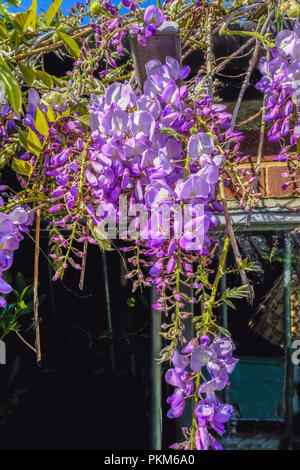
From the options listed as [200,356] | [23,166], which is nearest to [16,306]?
[23,166]

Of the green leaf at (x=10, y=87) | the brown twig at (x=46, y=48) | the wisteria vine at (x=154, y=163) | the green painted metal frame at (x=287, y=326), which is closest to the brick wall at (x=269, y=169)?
the green painted metal frame at (x=287, y=326)

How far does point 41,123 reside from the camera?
0.85 meters

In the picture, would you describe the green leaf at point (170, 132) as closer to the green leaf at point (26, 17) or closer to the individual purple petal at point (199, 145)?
the individual purple petal at point (199, 145)

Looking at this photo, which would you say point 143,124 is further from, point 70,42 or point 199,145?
point 70,42

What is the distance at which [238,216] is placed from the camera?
4.62 feet

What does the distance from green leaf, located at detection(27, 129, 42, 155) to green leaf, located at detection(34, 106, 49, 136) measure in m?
0.02

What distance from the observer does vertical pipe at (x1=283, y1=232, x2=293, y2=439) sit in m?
1.44

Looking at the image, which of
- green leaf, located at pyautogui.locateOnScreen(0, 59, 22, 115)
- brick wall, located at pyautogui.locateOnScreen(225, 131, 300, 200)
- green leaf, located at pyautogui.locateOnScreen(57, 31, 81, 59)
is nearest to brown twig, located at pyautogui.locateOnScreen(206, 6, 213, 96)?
green leaf, located at pyautogui.locateOnScreen(57, 31, 81, 59)

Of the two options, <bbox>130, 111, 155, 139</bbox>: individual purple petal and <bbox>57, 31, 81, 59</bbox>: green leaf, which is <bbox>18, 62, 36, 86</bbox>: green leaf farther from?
<bbox>130, 111, 155, 139</bbox>: individual purple petal

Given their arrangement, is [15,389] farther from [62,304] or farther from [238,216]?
[238,216]

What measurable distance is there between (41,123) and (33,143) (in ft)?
0.15

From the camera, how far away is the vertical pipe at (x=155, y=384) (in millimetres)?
1474

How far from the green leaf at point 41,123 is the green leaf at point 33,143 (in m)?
0.02
